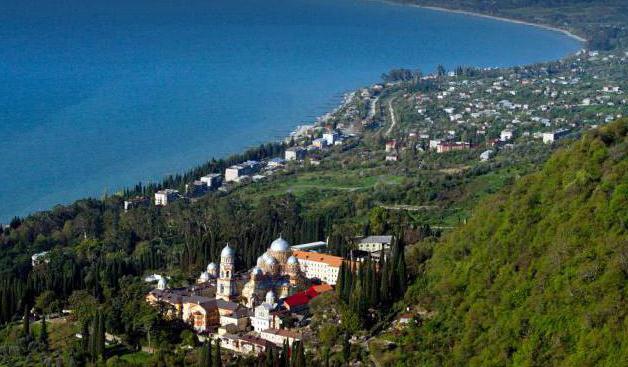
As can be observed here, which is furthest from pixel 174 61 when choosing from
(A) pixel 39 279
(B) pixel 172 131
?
(A) pixel 39 279

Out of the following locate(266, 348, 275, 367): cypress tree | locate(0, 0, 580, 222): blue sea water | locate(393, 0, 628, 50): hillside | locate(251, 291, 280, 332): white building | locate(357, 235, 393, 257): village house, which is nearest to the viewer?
locate(266, 348, 275, 367): cypress tree

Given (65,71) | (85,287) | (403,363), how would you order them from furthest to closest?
1. (65,71)
2. (85,287)
3. (403,363)

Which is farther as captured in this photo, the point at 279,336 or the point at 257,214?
the point at 257,214

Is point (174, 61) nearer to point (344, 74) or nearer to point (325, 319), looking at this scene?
point (344, 74)

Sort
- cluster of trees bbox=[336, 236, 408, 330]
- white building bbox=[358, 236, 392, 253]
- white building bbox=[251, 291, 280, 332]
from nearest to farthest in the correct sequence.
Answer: cluster of trees bbox=[336, 236, 408, 330], white building bbox=[251, 291, 280, 332], white building bbox=[358, 236, 392, 253]

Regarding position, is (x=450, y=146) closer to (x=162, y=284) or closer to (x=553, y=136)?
(x=553, y=136)

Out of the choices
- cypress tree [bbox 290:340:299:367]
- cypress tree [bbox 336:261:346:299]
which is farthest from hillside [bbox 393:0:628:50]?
cypress tree [bbox 290:340:299:367]

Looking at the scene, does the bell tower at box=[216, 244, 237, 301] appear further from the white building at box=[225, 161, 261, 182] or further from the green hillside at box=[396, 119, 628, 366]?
the white building at box=[225, 161, 261, 182]
